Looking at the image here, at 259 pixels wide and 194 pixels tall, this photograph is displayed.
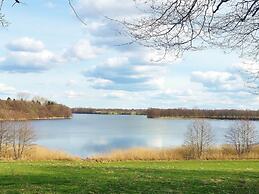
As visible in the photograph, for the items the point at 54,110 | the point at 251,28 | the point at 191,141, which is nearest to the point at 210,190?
the point at 251,28

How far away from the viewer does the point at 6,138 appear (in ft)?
152

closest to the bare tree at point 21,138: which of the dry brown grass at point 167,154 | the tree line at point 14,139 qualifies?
the tree line at point 14,139

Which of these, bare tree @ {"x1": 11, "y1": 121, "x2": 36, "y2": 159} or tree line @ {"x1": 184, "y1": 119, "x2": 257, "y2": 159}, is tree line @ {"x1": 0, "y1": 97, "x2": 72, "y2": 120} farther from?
tree line @ {"x1": 184, "y1": 119, "x2": 257, "y2": 159}

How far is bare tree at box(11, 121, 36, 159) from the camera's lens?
44938 mm

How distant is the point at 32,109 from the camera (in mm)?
134125

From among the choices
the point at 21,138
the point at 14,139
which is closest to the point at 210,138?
the point at 21,138

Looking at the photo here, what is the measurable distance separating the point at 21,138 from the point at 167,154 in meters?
16.2

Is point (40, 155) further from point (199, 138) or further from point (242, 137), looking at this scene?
point (242, 137)

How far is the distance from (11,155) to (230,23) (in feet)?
129

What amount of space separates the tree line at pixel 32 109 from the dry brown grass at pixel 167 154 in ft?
225

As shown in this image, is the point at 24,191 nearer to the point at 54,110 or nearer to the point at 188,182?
the point at 188,182

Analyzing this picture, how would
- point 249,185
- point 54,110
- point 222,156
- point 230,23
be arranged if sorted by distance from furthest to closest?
point 54,110, point 222,156, point 249,185, point 230,23

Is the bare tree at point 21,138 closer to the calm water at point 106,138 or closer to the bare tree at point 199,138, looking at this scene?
the calm water at point 106,138

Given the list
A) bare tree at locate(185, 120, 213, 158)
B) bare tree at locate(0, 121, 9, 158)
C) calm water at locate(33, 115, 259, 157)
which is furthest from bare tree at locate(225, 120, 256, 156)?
bare tree at locate(0, 121, 9, 158)
